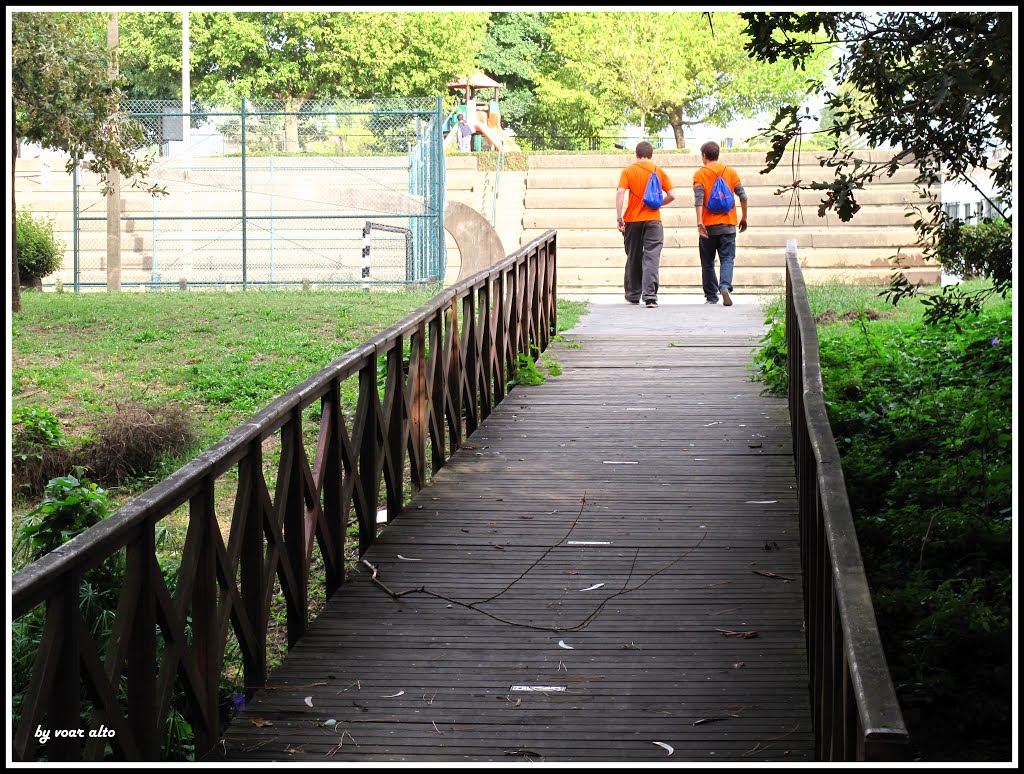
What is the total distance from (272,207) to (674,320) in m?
10.3

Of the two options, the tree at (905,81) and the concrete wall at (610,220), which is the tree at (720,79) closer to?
the concrete wall at (610,220)

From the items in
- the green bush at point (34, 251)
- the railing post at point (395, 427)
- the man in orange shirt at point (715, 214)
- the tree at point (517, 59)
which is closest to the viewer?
the railing post at point (395, 427)

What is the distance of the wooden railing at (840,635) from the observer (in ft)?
7.60

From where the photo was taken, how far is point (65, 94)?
41.7 feet

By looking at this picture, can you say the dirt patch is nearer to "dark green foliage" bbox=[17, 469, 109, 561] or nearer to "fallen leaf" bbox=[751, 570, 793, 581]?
"fallen leaf" bbox=[751, 570, 793, 581]

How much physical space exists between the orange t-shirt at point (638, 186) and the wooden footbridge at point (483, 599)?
17.7ft

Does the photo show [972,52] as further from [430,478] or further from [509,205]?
[509,205]

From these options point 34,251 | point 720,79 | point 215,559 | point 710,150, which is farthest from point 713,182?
point 720,79

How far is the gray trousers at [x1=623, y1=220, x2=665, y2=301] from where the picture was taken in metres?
13.9

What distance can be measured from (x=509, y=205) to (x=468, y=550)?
20347 mm

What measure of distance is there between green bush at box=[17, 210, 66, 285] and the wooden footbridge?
47.7 feet

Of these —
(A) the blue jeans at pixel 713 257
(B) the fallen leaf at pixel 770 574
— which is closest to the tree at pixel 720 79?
(A) the blue jeans at pixel 713 257

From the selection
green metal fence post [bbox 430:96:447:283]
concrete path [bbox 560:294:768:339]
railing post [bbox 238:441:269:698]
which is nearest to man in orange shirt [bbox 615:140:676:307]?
concrete path [bbox 560:294:768:339]

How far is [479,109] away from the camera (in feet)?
104
